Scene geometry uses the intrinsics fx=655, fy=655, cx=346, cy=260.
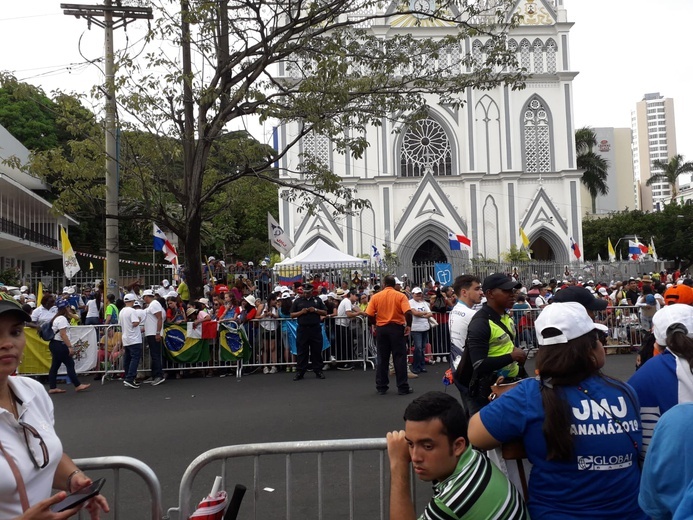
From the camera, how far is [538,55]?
3897 centimetres

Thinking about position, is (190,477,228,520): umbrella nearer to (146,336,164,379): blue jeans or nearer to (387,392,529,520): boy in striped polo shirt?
(387,392,529,520): boy in striped polo shirt

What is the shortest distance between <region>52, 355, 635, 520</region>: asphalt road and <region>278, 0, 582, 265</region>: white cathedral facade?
25.2 meters

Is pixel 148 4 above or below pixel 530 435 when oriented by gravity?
above

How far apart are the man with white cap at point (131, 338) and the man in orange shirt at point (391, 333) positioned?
454 centimetres

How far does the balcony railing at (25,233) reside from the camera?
3216 cm

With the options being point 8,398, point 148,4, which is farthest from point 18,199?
point 8,398

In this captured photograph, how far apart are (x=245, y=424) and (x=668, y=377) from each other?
6.08 m

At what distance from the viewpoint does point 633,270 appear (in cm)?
3019

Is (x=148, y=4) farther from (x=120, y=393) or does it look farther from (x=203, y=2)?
(x=120, y=393)

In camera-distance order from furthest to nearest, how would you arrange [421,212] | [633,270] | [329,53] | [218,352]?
[421,212]
[633,270]
[218,352]
[329,53]

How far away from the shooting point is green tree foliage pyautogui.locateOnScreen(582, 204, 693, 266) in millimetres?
49656

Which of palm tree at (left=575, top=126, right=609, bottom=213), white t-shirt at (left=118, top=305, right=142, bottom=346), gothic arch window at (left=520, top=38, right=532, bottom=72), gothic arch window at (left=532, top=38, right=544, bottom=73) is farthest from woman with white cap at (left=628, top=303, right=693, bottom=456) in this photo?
palm tree at (left=575, top=126, right=609, bottom=213)

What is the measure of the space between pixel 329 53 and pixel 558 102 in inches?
1210

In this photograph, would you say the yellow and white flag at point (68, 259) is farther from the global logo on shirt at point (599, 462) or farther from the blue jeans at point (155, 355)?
the global logo on shirt at point (599, 462)
